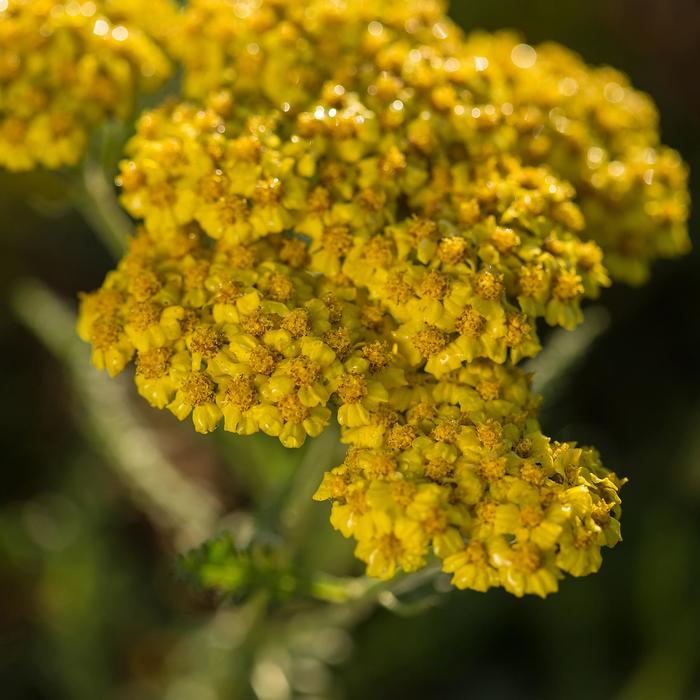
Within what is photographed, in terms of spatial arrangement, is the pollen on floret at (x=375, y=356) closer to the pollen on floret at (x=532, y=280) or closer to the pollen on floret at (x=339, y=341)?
the pollen on floret at (x=339, y=341)

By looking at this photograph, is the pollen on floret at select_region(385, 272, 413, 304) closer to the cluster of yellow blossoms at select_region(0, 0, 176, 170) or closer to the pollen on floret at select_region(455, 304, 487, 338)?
the pollen on floret at select_region(455, 304, 487, 338)

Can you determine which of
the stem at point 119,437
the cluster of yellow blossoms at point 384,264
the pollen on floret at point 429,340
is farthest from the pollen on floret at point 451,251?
the stem at point 119,437

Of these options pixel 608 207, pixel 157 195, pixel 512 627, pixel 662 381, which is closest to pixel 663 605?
pixel 512 627

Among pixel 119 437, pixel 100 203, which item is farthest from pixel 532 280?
pixel 119 437

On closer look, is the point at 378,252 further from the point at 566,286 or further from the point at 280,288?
the point at 566,286

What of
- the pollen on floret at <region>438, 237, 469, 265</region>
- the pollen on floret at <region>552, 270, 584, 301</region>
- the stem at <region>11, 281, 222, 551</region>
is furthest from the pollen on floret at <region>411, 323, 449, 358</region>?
the stem at <region>11, 281, 222, 551</region>
